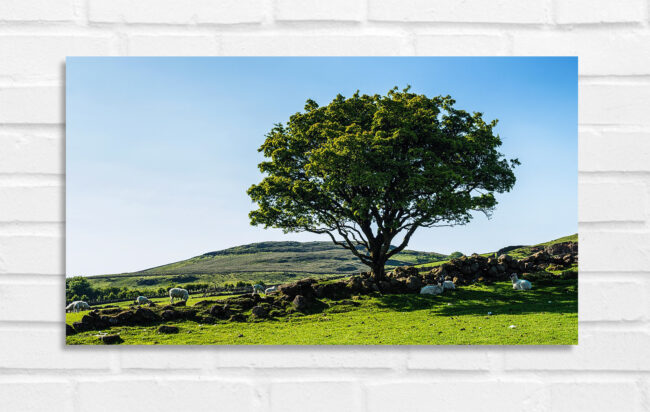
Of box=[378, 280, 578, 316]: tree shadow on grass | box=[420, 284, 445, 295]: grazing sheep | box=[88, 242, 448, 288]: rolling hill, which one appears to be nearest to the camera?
box=[88, 242, 448, 288]: rolling hill

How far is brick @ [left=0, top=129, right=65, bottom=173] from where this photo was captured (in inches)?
96.8

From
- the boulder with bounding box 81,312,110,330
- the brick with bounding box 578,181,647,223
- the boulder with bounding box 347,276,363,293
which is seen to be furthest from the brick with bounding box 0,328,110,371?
the brick with bounding box 578,181,647,223

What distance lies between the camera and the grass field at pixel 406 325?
2.50m

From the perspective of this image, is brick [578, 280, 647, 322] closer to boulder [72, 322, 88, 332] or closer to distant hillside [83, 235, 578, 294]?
distant hillside [83, 235, 578, 294]

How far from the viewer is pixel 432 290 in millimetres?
3236

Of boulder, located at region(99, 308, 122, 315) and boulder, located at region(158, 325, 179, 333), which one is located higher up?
boulder, located at region(99, 308, 122, 315)

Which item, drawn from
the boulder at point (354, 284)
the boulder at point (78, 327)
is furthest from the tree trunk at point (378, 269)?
the boulder at point (78, 327)

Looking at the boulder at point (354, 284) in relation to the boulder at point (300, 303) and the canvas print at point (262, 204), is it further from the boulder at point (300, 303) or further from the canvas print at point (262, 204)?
the boulder at point (300, 303)
